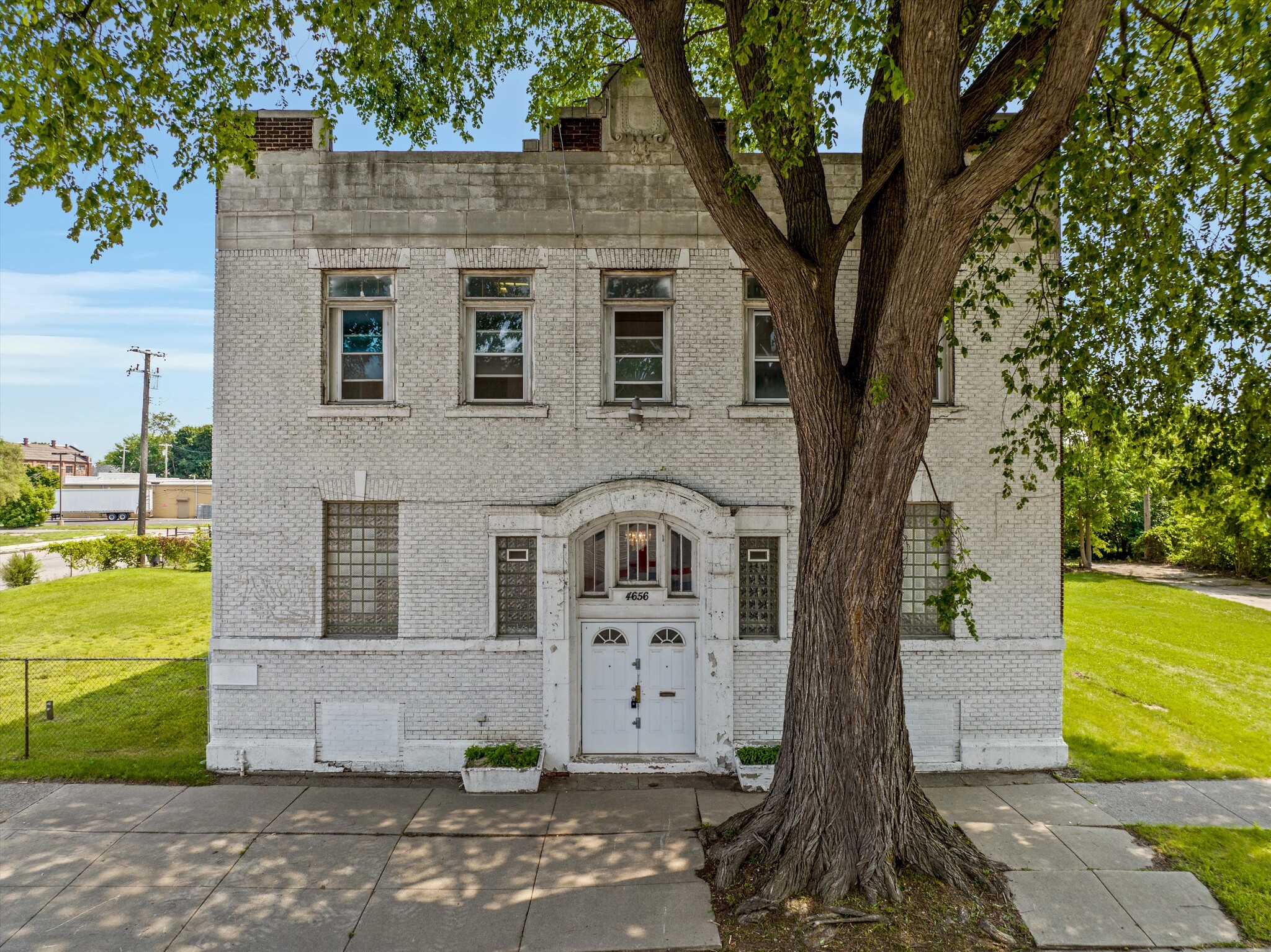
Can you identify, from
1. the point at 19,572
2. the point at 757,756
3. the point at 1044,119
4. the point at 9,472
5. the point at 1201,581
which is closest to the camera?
the point at 1044,119

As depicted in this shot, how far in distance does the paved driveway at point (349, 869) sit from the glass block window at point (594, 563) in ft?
9.01

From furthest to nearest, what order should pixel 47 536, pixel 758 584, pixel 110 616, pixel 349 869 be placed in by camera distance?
pixel 47 536 → pixel 110 616 → pixel 758 584 → pixel 349 869

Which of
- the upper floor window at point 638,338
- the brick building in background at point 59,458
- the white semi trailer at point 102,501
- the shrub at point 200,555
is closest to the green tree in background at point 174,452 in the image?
A: the brick building in background at point 59,458

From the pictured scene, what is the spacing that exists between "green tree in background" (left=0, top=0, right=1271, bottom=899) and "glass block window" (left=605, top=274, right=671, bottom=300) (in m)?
2.78

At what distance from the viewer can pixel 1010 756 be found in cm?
929

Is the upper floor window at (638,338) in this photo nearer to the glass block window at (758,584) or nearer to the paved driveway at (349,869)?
the glass block window at (758,584)

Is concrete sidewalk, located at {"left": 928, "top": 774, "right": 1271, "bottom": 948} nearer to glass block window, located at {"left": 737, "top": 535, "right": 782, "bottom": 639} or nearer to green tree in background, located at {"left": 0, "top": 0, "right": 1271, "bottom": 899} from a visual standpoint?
green tree in background, located at {"left": 0, "top": 0, "right": 1271, "bottom": 899}

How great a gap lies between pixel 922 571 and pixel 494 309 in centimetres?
740

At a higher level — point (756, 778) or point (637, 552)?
point (637, 552)

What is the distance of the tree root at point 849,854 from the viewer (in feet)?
19.8

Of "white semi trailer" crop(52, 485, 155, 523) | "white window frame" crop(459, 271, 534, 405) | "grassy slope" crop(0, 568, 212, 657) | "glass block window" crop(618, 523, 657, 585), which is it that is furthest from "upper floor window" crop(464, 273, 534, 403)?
"white semi trailer" crop(52, 485, 155, 523)

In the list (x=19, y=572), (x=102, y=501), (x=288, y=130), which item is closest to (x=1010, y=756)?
(x=288, y=130)

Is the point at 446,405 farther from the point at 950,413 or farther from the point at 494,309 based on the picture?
the point at 950,413

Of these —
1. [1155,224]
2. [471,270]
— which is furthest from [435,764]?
[1155,224]
